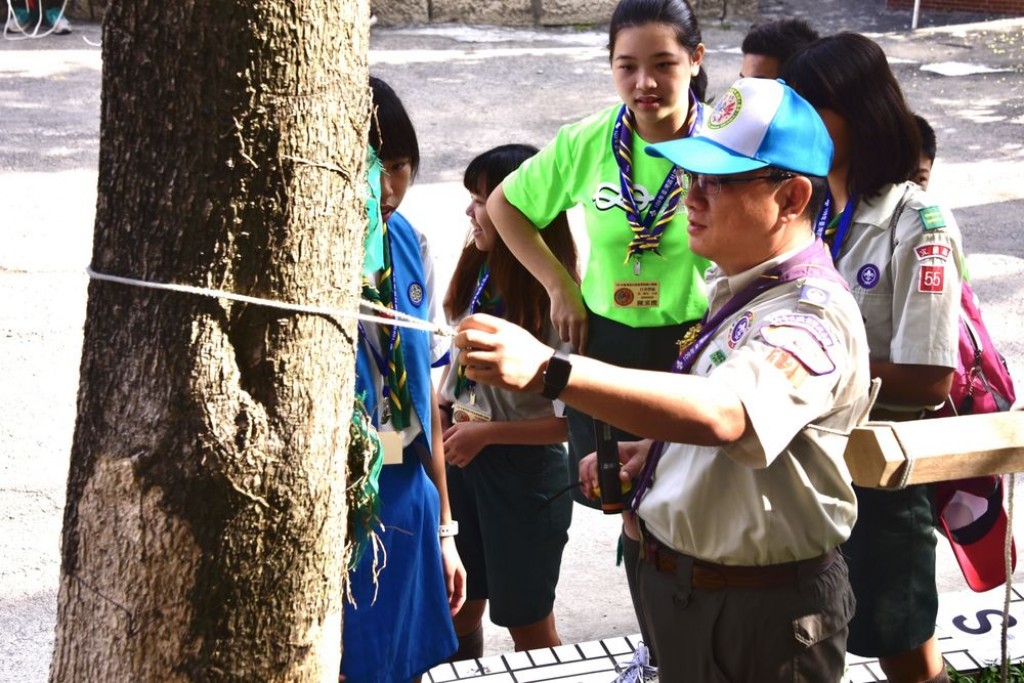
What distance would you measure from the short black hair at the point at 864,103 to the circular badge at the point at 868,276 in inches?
7.0

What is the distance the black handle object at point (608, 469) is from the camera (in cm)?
269

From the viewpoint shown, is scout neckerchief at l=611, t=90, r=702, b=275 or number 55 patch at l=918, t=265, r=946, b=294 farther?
scout neckerchief at l=611, t=90, r=702, b=275

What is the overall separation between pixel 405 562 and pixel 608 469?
0.49 metres

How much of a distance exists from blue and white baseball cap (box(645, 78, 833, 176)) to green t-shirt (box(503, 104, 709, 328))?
2.96ft

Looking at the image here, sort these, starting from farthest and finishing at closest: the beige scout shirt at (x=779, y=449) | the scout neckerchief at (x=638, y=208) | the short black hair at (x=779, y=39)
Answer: the short black hair at (x=779, y=39)
the scout neckerchief at (x=638, y=208)
the beige scout shirt at (x=779, y=449)

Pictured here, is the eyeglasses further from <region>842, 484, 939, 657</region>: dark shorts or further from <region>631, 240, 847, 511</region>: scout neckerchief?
<region>842, 484, 939, 657</region>: dark shorts

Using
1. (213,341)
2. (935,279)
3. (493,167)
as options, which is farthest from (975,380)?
(213,341)

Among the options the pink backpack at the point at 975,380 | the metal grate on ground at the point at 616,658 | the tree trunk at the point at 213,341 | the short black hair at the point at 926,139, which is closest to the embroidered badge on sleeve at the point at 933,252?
the pink backpack at the point at 975,380

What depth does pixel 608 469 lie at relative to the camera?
2689mm

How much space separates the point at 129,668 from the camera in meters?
1.83

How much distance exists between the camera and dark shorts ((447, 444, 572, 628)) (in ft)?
11.5

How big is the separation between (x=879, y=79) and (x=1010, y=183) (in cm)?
694

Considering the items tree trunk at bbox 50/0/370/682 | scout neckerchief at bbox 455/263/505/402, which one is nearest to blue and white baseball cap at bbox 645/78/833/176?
tree trunk at bbox 50/0/370/682

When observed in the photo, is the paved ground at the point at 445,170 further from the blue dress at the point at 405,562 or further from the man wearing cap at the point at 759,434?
the man wearing cap at the point at 759,434
